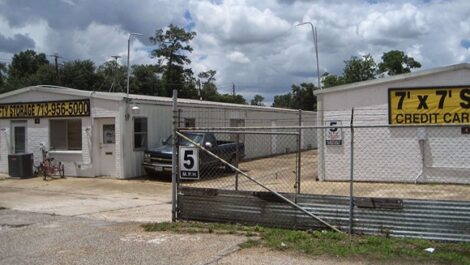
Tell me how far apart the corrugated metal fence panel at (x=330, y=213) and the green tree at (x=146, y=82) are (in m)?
51.8

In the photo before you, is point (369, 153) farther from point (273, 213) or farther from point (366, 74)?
point (366, 74)

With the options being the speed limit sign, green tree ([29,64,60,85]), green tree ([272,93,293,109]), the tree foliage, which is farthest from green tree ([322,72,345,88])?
the speed limit sign

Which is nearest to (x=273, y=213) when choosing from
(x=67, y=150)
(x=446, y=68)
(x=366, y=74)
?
(x=446, y=68)

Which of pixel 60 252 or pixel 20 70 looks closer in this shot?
pixel 60 252

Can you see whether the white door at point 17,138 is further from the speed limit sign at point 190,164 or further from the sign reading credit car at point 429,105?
the sign reading credit car at point 429,105

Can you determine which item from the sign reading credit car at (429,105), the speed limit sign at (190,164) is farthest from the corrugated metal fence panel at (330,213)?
the sign reading credit car at (429,105)

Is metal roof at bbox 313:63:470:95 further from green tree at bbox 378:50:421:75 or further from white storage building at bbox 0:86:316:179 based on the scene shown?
green tree at bbox 378:50:421:75

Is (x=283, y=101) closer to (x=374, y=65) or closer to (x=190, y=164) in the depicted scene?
(x=374, y=65)

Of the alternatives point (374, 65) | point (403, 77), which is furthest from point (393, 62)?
point (403, 77)

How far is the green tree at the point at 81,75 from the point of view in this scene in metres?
61.3

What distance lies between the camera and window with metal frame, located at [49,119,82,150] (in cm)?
2094

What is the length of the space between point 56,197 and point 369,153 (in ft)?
31.9

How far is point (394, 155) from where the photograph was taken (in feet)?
55.2

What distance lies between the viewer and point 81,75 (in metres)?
61.6
